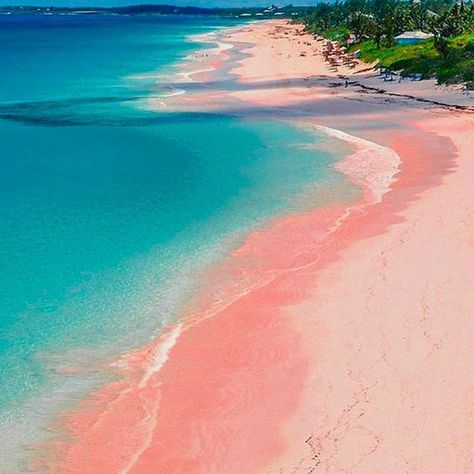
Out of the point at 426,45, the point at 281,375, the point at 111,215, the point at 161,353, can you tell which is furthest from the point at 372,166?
the point at 426,45

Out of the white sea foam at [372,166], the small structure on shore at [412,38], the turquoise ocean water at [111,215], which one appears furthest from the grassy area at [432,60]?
the white sea foam at [372,166]

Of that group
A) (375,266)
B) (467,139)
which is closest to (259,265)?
(375,266)

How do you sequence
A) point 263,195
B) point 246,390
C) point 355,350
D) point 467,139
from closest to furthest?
point 246,390, point 355,350, point 263,195, point 467,139

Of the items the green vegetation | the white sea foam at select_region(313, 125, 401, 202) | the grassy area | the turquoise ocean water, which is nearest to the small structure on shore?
the green vegetation

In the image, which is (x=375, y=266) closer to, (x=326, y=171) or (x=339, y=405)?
(x=339, y=405)

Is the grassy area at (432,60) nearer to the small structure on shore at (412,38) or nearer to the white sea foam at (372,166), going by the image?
the small structure on shore at (412,38)

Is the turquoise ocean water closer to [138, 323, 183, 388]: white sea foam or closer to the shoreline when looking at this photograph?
[138, 323, 183, 388]: white sea foam
